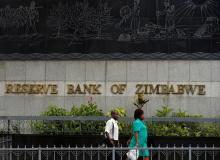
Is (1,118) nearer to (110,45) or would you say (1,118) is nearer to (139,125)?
(110,45)

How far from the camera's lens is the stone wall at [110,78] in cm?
2288

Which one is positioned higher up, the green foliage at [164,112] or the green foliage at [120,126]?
the green foliage at [164,112]

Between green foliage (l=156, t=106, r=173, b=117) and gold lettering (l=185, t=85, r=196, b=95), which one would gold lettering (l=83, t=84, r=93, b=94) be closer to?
green foliage (l=156, t=106, r=173, b=117)

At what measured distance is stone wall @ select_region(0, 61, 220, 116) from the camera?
22.9 metres

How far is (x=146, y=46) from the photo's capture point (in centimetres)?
2320

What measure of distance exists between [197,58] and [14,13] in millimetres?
6860

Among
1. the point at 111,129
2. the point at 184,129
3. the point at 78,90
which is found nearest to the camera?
the point at 111,129

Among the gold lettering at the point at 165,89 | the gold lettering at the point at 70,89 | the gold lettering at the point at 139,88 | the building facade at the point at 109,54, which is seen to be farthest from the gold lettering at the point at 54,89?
the gold lettering at the point at 165,89

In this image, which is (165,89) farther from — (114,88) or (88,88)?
(88,88)

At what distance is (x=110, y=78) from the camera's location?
23.4 metres

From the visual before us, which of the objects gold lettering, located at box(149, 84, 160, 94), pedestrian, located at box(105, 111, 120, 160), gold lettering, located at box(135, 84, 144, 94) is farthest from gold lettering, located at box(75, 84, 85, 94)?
pedestrian, located at box(105, 111, 120, 160)

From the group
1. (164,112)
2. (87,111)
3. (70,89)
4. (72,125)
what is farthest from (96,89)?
(164,112)

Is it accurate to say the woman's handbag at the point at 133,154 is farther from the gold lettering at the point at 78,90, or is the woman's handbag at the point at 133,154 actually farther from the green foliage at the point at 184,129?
the gold lettering at the point at 78,90

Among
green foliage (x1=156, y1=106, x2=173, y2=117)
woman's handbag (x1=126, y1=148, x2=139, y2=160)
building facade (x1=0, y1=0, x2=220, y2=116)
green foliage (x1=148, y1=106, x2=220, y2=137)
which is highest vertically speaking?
building facade (x1=0, y1=0, x2=220, y2=116)
